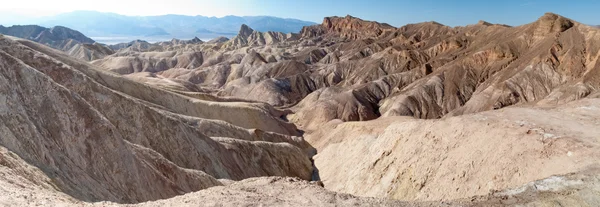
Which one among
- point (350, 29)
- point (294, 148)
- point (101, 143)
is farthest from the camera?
point (350, 29)

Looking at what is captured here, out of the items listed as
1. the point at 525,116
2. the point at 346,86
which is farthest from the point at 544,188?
the point at 346,86

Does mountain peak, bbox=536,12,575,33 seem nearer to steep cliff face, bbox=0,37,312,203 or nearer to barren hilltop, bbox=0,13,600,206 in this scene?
barren hilltop, bbox=0,13,600,206

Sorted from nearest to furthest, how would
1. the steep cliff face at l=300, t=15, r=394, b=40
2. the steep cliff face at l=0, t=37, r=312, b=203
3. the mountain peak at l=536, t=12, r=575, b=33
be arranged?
the steep cliff face at l=0, t=37, r=312, b=203 < the mountain peak at l=536, t=12, r=575, b=33 < the steep cliff face at l=300, t=15, r=394, b=40

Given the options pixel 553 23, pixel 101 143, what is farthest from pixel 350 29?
pixel 101 143

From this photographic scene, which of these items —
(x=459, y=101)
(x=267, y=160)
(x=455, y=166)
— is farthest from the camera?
(x=459, y=101)

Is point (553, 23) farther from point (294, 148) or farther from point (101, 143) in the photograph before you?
point (101, 143)

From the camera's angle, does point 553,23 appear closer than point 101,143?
No

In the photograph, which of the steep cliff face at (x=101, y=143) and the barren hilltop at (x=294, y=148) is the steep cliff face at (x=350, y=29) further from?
the steep cliff face at (x=101, y=143)

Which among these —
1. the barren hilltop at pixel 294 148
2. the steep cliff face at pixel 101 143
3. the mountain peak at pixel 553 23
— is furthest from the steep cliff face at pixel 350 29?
the steep cliff face at pixel 101 143

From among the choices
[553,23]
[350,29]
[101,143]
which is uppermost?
[553,23]

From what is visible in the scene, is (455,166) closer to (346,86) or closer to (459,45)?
(346,86)

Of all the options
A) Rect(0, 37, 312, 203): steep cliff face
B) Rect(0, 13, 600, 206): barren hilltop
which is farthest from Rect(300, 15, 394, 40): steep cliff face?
Rect(0, 37, 312, 203): steep cliff face
